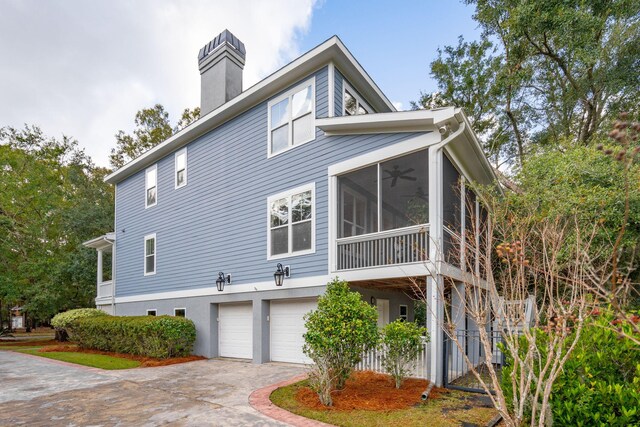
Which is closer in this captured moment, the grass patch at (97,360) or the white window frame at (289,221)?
the white window frame at (289,221)

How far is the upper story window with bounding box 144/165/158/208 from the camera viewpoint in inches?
599

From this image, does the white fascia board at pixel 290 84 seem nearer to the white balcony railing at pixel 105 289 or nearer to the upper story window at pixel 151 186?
the upper story window at pixel 151 186

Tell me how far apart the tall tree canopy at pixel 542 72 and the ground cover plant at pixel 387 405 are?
13.1m

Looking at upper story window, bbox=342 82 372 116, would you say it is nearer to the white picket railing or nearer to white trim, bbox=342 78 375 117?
white trim, bbox=342 78 375 117

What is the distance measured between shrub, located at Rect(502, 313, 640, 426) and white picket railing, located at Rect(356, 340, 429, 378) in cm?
303

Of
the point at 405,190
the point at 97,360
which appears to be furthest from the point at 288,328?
the point at 97,360

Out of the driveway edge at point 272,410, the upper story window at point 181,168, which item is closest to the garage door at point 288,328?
the driveway edge at point 272,410

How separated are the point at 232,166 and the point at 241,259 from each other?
122 inches

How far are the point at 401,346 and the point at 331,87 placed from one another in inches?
254

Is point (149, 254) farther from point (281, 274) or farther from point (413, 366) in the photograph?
point (413, 366)

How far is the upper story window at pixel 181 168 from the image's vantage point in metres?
13.9

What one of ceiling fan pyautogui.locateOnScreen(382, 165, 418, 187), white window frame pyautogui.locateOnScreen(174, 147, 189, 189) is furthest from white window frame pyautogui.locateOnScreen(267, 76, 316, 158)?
white window frame pyautogui.locateOnScreen(174, 147, 189, 189)

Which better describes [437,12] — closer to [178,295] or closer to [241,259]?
[241,259]

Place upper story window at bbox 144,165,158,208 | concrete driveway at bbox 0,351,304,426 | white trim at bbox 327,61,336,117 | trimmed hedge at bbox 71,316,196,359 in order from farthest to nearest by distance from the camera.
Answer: upper story window at bbox 144,165,158,208 → trimmed hedge at bbox 71,316,196,359 → white trim at bbox 327,61,336,117 → concrete driveway at bbox 0,351,304,426
